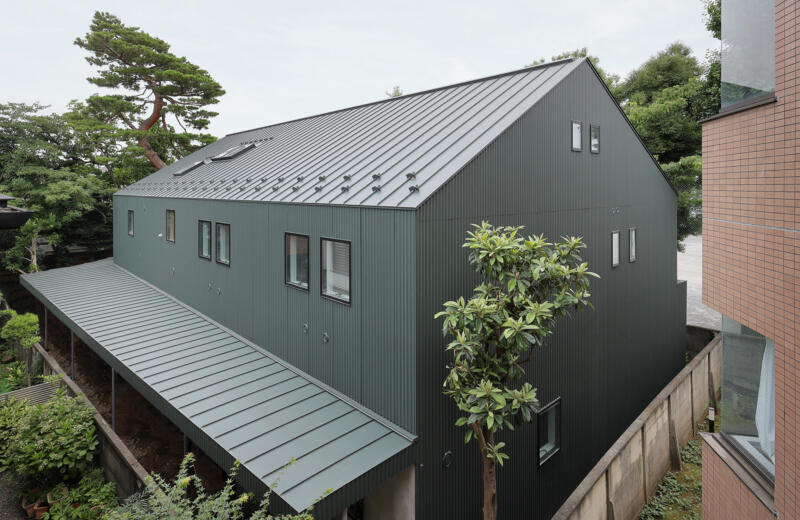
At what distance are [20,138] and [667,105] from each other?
2825 cm

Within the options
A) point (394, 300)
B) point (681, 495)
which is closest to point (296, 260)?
point (394, 300)

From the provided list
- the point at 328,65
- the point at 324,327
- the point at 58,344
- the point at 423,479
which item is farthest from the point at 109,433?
the point at 328,65

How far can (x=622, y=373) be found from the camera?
1102 cm

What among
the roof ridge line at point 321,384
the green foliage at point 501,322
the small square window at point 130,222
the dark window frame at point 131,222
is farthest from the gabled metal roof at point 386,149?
the small square window at point 130,222

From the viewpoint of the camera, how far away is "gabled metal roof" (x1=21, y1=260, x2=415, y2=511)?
18.8 feet

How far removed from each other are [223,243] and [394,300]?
20.7 feet

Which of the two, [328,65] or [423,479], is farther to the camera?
[328,65]

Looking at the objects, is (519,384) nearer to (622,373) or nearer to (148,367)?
(622,373)

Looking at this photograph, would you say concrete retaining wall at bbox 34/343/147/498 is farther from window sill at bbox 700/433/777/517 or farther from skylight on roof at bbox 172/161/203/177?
skylight on roof at bbox 172/161/203/177

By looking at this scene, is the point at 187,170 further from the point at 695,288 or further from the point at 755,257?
the point at 695,288

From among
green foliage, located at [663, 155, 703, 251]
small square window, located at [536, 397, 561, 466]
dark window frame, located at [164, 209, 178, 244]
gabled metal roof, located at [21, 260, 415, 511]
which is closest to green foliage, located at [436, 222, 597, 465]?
gabled metal roof, located at [21, 260, 415, 511]

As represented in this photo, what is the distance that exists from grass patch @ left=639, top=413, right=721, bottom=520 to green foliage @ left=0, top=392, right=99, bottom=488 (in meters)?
11.2

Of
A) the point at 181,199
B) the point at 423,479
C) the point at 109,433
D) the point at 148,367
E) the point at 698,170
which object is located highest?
the point at 698,170

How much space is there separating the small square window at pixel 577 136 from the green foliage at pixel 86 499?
11.2 meters
